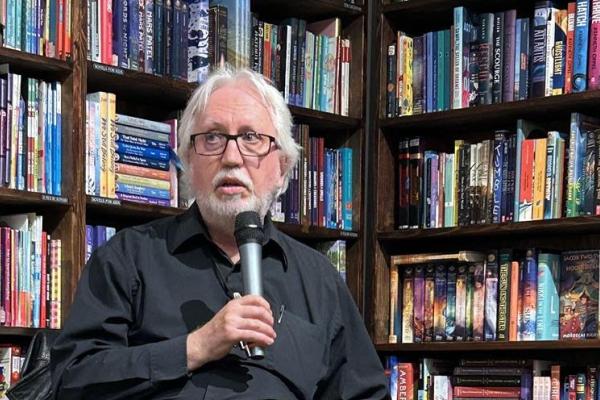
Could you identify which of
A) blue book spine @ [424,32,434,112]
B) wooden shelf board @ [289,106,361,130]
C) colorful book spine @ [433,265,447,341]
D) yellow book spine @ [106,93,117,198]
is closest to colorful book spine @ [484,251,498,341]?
colorful book spine @ [433,265,447,341]

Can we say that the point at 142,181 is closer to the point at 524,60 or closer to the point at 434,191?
the point at 434,191

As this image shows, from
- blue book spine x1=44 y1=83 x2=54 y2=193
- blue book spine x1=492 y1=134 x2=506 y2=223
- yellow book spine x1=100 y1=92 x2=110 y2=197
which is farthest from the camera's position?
blue book spine x1=492 y1=134 x2=506 y2=223

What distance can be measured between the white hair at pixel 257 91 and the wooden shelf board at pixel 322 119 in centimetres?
123

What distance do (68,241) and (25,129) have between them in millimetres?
301

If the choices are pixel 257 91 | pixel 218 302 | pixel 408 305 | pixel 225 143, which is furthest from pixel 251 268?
pixel 408 305

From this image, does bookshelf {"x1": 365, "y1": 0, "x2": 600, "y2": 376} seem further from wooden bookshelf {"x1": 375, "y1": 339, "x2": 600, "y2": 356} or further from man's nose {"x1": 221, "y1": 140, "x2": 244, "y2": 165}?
man's nose {"x1": 221, "y1": 140, "x2": 244, "y2": 165}

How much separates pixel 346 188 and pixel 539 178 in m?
0.66

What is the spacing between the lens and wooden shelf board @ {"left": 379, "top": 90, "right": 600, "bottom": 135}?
3520 mm

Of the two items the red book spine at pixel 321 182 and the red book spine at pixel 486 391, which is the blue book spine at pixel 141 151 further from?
the red book spine at pixel 486 391

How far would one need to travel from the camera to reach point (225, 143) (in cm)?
238

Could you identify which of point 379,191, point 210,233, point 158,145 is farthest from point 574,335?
point 210,233

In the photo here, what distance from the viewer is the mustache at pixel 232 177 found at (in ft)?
7.72

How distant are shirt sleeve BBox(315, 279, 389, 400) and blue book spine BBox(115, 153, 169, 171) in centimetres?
107

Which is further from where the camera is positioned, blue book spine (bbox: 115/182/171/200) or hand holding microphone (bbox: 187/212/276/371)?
blue book spine (bbox: 115/182/171/200)
